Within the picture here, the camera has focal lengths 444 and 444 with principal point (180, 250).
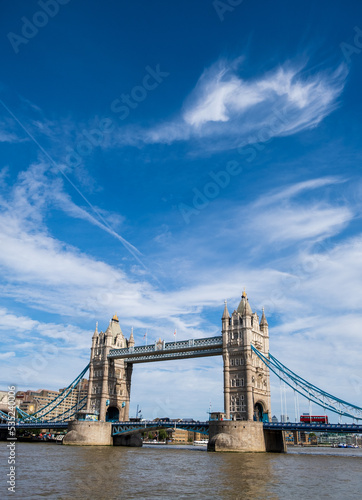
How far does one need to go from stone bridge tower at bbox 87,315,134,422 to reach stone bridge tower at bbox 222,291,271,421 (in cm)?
3049

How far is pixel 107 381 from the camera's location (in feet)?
316

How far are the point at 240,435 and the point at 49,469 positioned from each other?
123 feet

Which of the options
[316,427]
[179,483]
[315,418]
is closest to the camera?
[179,483]

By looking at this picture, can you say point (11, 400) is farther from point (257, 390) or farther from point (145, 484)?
point (257, 390)

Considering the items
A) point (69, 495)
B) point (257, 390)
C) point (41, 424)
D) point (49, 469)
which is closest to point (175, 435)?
point (41, 424)

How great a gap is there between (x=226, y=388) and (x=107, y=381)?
3061cm

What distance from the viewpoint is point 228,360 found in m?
79.0

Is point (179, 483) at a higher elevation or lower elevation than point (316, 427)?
lower

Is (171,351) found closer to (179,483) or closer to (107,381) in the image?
(107,381)

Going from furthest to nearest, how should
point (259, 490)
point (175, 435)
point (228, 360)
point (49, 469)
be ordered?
1. point (175, 435)
2. point (228, 360)
3. point (49, 469)
4. point (259, 490)

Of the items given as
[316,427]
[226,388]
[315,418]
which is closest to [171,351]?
[226,388]

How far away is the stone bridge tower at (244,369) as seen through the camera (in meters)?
75.2

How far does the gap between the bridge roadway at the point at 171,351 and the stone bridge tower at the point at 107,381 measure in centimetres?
239

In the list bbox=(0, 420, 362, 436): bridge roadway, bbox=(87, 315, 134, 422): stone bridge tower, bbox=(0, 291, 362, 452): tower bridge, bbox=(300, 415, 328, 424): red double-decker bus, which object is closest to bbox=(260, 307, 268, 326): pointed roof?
bbox=(0, 291, 362, 452): tower bridge
